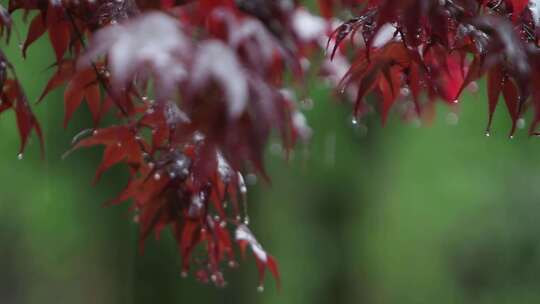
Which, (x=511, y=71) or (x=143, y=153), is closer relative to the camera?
(x=511, y=71)

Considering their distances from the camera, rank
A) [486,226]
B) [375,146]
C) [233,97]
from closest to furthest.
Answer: [233,97]
[486,226]
[375,146]

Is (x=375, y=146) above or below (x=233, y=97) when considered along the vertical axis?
below

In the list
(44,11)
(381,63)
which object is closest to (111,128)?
(44,11)

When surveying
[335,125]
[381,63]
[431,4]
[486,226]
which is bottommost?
[486,226]

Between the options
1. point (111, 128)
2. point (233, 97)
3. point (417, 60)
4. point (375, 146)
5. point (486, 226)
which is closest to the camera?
point (233, 97)

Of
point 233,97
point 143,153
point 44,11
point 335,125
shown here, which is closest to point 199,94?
point 233,97

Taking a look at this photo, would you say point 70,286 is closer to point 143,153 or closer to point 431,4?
point 143,153
